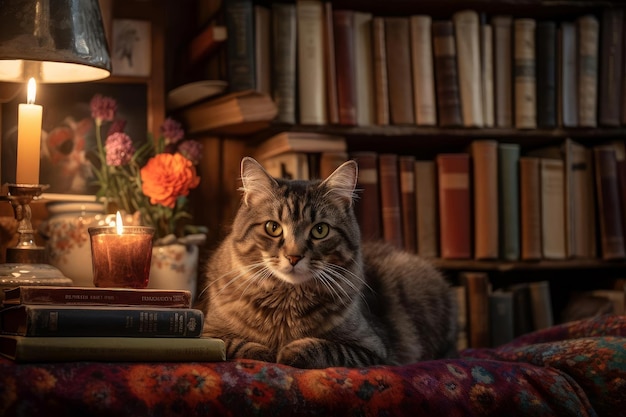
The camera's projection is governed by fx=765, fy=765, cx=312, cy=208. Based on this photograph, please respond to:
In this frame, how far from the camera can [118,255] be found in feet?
4.54

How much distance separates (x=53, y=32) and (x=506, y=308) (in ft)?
4.96

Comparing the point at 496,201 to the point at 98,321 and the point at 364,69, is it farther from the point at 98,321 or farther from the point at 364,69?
the point at 98,321

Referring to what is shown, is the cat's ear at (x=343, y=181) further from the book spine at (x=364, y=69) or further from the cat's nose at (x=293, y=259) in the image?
the book spine at (x=364, y=69)

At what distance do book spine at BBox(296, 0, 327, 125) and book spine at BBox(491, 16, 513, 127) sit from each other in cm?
54

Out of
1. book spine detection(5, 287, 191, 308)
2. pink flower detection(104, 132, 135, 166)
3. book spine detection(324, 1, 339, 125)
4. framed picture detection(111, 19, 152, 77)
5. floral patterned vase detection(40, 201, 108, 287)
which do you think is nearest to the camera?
book spine detection(5, 287, 191, 308)

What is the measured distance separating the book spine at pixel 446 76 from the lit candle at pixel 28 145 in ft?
3.90

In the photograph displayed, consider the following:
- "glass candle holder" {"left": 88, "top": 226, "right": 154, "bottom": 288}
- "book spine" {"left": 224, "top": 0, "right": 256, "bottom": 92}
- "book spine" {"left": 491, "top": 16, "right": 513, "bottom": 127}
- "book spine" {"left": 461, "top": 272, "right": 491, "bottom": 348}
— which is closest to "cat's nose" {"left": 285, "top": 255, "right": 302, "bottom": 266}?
"glass candle holder" {"left": 88, "top": 226, "right": 154, "bottom": 288}

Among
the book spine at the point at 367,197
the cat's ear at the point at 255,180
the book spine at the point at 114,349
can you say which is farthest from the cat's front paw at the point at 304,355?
the book spine at the point at 367,197

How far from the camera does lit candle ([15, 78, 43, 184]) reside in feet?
4.77

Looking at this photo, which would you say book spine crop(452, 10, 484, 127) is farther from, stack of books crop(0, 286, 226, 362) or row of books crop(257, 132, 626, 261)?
stack of books crop(0, 286, 226, 362)

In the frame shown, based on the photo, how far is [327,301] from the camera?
1391mm

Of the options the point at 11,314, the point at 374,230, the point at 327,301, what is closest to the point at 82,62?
the point at 11,314

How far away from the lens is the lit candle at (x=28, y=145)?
1.45 m

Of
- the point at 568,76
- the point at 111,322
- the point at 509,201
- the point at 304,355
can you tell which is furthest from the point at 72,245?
the point at 568,76
